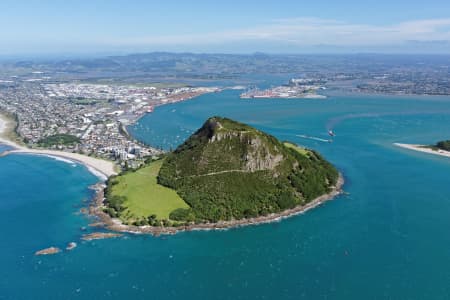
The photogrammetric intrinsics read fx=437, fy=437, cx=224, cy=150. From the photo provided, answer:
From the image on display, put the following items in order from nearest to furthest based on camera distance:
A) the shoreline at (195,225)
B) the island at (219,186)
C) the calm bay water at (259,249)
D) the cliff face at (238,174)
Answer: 1. the calm bay water at (259,249)
2. the shoreline at (195,225)
3. the island at (219,186)
4. the cliff face at (238,174)

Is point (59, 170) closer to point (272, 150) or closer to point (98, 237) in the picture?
point (98, 237)

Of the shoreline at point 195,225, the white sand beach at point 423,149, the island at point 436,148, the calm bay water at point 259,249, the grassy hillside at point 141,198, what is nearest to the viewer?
the calm bay water at point 259,249

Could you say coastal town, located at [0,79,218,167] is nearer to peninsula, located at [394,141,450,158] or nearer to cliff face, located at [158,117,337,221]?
cliff face, located at [158,117,337,221]

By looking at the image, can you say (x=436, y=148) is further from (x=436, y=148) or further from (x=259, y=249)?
(x=259, y=249)

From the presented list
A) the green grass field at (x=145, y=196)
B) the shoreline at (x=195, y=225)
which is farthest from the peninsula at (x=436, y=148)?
the green grass field at (x=145, y=196)

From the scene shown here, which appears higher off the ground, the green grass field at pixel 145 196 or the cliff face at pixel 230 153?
the cliff face at pixel 230 153

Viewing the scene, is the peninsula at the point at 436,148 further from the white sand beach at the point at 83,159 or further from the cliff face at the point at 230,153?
the white sand beach at the point at 83,159

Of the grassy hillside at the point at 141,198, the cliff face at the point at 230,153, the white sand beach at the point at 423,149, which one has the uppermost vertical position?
the cliff face at the point at 230,153
